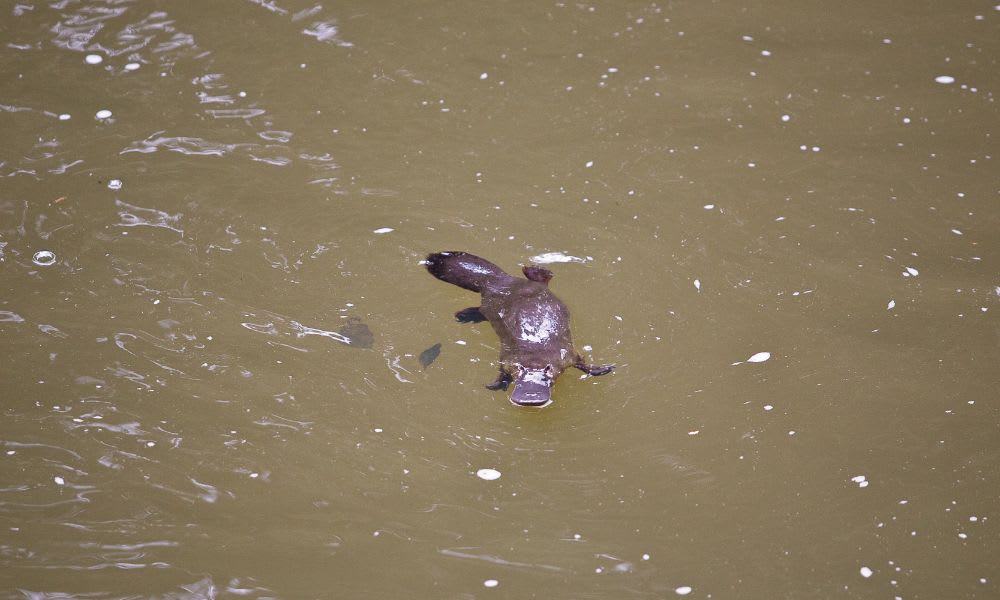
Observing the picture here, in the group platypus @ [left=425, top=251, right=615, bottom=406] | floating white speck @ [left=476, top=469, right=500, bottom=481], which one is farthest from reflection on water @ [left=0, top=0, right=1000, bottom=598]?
platypus @ [left=425, top=251, right=615, bottom=406]

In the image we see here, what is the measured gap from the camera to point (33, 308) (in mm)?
3791

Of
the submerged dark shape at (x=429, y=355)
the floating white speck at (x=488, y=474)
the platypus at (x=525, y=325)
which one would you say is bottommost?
the floating white speck at (x=488, y=474)

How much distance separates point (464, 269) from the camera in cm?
373

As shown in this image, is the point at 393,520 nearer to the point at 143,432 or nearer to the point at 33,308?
the point at 143,432

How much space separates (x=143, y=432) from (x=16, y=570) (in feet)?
1.99

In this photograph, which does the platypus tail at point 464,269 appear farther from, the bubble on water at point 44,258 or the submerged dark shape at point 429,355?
the bubble on water at point 44,258

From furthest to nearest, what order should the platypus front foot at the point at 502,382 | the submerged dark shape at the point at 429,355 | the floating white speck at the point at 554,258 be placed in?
the floating white speck at the point at 554,258 → the submerged dark shape at the point at 429,355 → the platypus front foot at the point at 502,382

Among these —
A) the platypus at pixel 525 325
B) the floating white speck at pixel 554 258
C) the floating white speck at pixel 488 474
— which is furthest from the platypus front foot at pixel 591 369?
the floating white speck at pixel 554 258

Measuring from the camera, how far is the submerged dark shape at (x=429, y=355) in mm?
3529

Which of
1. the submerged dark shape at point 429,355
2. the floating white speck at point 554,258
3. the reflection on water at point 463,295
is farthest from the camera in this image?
the floating white speck at point 554,258

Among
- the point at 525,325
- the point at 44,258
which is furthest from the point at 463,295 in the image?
the point at 44,258

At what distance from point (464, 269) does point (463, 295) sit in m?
0.13

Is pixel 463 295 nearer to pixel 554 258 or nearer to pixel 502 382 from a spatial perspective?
pixel 554 258

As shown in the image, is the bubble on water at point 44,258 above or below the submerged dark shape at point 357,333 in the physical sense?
above
